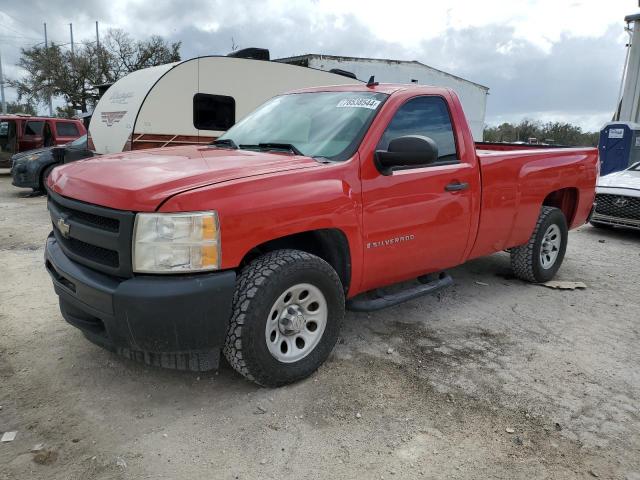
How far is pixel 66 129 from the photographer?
51.0ft

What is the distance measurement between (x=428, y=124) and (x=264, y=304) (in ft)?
6.62

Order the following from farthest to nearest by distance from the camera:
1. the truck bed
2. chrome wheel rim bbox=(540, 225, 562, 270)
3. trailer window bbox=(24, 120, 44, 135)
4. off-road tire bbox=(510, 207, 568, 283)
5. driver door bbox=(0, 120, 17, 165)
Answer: trailer window bbox=(24, 120, 44, 135), driver door bbox=(0, 120, 17, 165), chrome wheel rim bbox=(540, 225, 562, 270), off-road tire bbox=(510, 207, 568, 283), the truck bed

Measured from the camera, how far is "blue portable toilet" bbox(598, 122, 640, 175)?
42.5ft

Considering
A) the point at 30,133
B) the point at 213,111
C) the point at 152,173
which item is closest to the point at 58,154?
the point at 213,111

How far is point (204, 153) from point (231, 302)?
1243 mm

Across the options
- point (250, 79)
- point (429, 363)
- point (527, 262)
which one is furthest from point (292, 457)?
point (250, 79)

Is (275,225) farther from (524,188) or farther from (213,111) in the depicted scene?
(213,111)

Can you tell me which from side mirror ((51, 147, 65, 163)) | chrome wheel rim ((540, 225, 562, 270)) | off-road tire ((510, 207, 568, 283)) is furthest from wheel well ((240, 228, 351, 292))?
side mirror ((51, 147, 65, 163))

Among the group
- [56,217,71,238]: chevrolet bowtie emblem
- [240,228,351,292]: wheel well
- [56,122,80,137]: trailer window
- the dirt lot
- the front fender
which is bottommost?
the dirt lot

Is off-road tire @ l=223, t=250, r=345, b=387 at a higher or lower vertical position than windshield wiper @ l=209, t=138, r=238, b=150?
lower

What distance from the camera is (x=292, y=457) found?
98.8 inches

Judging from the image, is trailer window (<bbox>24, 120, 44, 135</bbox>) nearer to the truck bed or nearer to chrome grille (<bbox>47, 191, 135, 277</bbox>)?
chrome grille (<bbox>47, 191, 135, 277</bbox>)

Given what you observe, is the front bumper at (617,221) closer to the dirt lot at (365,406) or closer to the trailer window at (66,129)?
the dirt lot at (365,406)

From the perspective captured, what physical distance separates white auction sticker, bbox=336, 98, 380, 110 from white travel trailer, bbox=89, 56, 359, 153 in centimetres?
628
